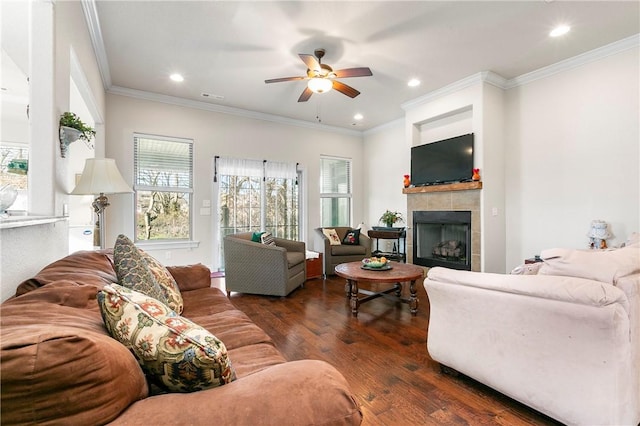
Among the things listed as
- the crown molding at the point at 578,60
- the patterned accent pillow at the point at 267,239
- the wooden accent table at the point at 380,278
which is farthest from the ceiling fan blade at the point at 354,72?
the crown molding at the point at 578,60

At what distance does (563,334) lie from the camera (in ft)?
4.48

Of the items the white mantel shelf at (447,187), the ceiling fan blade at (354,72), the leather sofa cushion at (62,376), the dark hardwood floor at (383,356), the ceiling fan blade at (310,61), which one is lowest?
the dark hardwood floor at (383,356)

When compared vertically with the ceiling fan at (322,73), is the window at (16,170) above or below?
below

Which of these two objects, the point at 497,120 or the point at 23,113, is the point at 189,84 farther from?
the point at 497,120

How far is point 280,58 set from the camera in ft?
11.5

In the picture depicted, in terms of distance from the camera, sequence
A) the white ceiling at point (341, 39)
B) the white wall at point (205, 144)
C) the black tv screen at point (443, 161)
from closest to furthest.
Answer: the white ceiling at point (341, 39), the black tv screen at point (443, 161), the white wall at point (205, 144)

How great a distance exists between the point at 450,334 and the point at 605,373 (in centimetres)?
70

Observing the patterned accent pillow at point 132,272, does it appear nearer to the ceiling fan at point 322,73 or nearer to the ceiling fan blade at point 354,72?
the ceiling fan at point 322,73

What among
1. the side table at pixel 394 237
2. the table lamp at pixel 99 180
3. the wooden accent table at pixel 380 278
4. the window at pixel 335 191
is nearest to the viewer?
the table lamp at pixel 99 180

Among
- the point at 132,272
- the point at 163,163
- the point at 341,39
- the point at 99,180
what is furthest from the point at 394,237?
the point at 132,272

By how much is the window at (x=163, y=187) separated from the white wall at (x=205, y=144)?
118 mm

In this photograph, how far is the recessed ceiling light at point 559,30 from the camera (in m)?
2.97

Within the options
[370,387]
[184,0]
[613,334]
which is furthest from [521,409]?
[184,0]

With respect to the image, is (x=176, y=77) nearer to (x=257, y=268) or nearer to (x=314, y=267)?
(x=257, y=268)
